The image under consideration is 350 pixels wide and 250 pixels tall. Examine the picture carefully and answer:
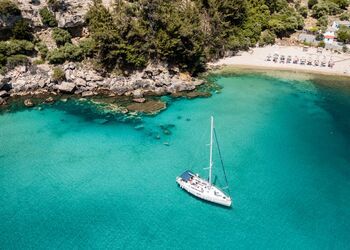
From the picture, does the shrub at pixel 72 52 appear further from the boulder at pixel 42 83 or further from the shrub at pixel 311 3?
the shrub at pixel 311 3

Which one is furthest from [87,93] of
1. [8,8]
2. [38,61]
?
[8,8]

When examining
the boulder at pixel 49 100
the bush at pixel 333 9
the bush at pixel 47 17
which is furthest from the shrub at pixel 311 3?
the boulder at pixel 49 100

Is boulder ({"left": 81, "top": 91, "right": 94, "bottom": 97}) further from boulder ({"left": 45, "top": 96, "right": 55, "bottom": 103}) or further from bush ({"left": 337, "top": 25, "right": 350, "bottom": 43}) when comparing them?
bush ({"left": 337, "top": 25, "right": 350, "bottom": 43})

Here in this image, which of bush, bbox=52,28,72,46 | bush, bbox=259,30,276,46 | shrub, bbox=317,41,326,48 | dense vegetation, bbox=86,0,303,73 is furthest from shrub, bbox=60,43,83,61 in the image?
shrub, bbox=317,41,326,48

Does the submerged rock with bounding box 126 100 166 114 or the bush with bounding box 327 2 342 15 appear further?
the bush with bounding box 327 2 342 15

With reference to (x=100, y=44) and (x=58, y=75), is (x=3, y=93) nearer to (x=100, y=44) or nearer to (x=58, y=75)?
(x=58, y=75)
